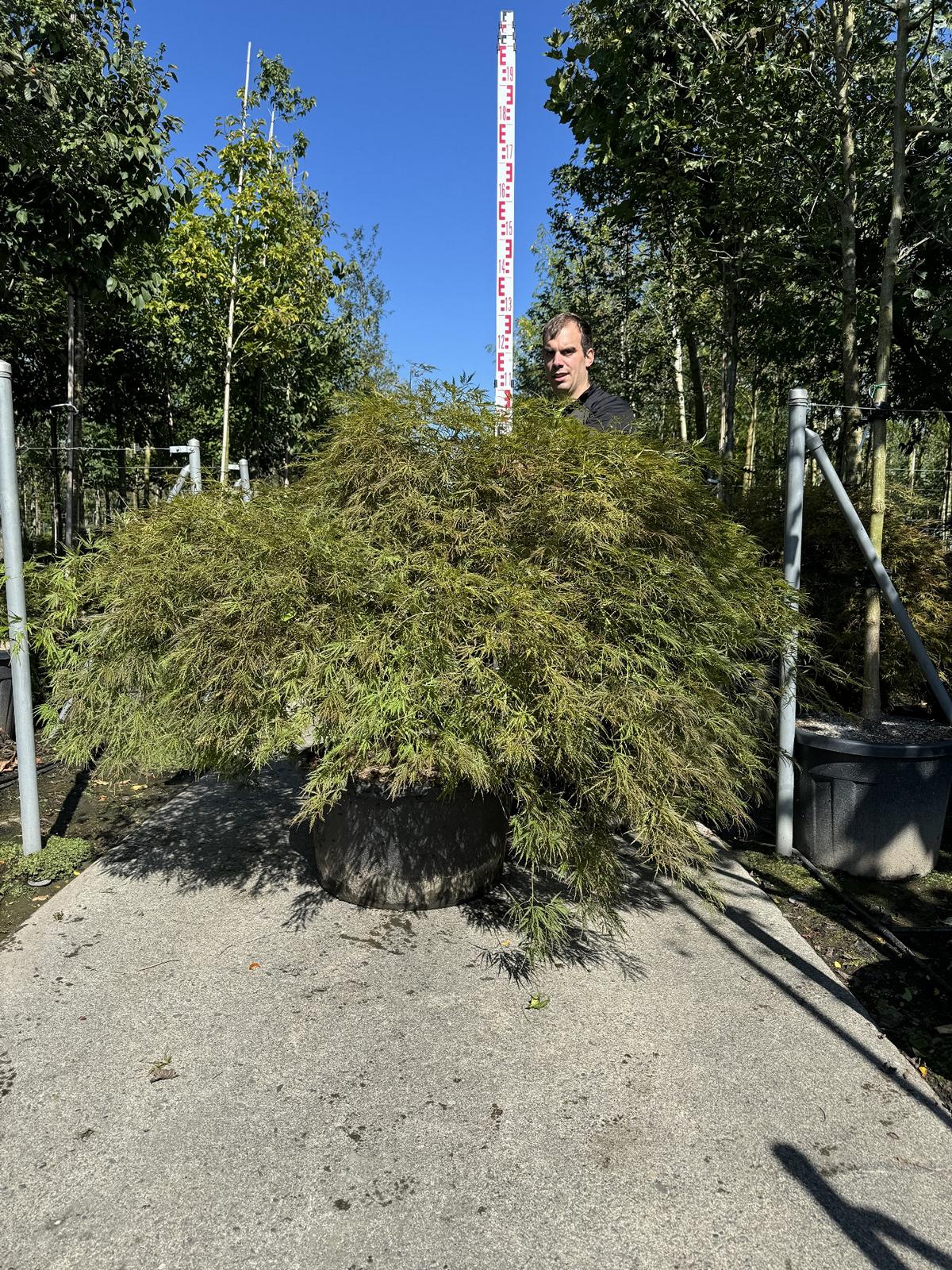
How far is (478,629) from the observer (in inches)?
90.5

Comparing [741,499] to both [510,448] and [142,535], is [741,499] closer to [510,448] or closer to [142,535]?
[510,448]

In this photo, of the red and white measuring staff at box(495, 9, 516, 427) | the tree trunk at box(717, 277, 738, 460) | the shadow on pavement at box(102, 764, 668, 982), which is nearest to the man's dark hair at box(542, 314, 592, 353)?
the red and white measuring staff at box(495, 9, 516, 427)

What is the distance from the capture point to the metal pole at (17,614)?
132 inches

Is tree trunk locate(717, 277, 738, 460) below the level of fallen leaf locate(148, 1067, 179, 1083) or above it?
above

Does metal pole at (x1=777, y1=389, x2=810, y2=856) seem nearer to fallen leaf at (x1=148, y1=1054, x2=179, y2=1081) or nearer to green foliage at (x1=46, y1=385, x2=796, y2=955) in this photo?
green foliage at (x1=46, y1=385, x2=796, y2=955)

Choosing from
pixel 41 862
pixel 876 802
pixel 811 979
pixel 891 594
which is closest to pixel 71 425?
pixel 41 862

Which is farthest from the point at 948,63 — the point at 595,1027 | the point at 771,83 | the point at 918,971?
the point at 595,1027

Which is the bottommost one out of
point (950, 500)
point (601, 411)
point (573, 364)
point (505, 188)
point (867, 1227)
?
point (867, 1227)

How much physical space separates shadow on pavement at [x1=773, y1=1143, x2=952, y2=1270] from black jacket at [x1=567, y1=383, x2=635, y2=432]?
216 cm

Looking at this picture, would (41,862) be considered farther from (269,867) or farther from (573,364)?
(573,364)

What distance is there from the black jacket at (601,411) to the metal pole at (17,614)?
2.37m

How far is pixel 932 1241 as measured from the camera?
163cm

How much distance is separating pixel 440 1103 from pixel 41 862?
7.75ft

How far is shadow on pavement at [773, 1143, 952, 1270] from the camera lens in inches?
62.5
